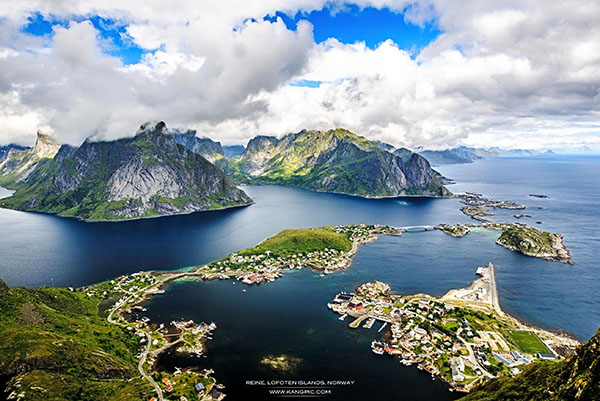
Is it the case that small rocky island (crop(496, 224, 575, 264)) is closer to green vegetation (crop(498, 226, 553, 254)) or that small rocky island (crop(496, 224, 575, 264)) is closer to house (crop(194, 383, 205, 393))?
green vegetation (crop(498, 226, 553, 254))

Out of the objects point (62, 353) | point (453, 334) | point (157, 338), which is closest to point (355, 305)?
point (453, 334)

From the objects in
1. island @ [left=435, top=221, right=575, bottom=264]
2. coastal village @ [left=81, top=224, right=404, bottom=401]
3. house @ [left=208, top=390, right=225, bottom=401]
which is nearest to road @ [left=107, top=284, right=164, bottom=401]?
coastal village @ [left=81, top=224, right=404, bottom=401]

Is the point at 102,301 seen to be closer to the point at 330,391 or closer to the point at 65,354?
the point at 65,354

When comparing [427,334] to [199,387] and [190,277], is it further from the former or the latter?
[190,277]

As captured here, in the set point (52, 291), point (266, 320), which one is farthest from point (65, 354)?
point (266, 320)

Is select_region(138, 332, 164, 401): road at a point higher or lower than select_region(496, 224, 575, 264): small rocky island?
lower

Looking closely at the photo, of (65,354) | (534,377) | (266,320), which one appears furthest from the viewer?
(266,320)
